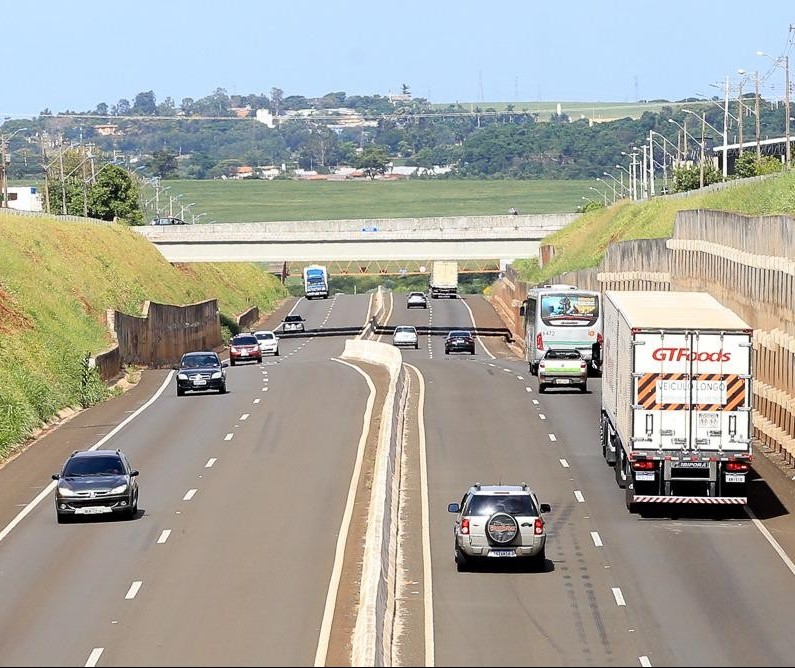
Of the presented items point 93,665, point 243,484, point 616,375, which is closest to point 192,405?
point 243,484

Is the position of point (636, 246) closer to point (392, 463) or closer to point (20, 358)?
point (20, 358)

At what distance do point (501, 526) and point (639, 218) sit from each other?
3834 inches

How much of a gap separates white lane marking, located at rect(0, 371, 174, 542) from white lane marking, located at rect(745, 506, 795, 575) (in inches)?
673

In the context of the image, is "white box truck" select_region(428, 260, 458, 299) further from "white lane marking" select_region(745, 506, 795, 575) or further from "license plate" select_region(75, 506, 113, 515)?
"license plate" select_region(75, 506, 113, 515)

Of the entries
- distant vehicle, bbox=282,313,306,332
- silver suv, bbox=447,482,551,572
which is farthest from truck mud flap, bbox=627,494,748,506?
distant vehicle, bbox=282,313,306,332

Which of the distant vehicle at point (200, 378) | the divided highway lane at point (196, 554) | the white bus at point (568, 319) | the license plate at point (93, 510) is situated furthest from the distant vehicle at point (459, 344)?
the license plate at point (93, 510)

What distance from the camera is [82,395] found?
66312mm

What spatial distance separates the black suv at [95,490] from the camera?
37.6 meters

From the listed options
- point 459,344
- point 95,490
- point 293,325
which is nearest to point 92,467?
point 95,490

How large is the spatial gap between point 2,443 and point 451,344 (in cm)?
5391

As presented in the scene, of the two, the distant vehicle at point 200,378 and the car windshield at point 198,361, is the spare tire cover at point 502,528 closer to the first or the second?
the distant vehicle at point 200,378

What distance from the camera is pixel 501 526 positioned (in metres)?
31.1

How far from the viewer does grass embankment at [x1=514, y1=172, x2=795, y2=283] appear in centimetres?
7088

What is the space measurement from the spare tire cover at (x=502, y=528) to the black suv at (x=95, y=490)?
10.3m
